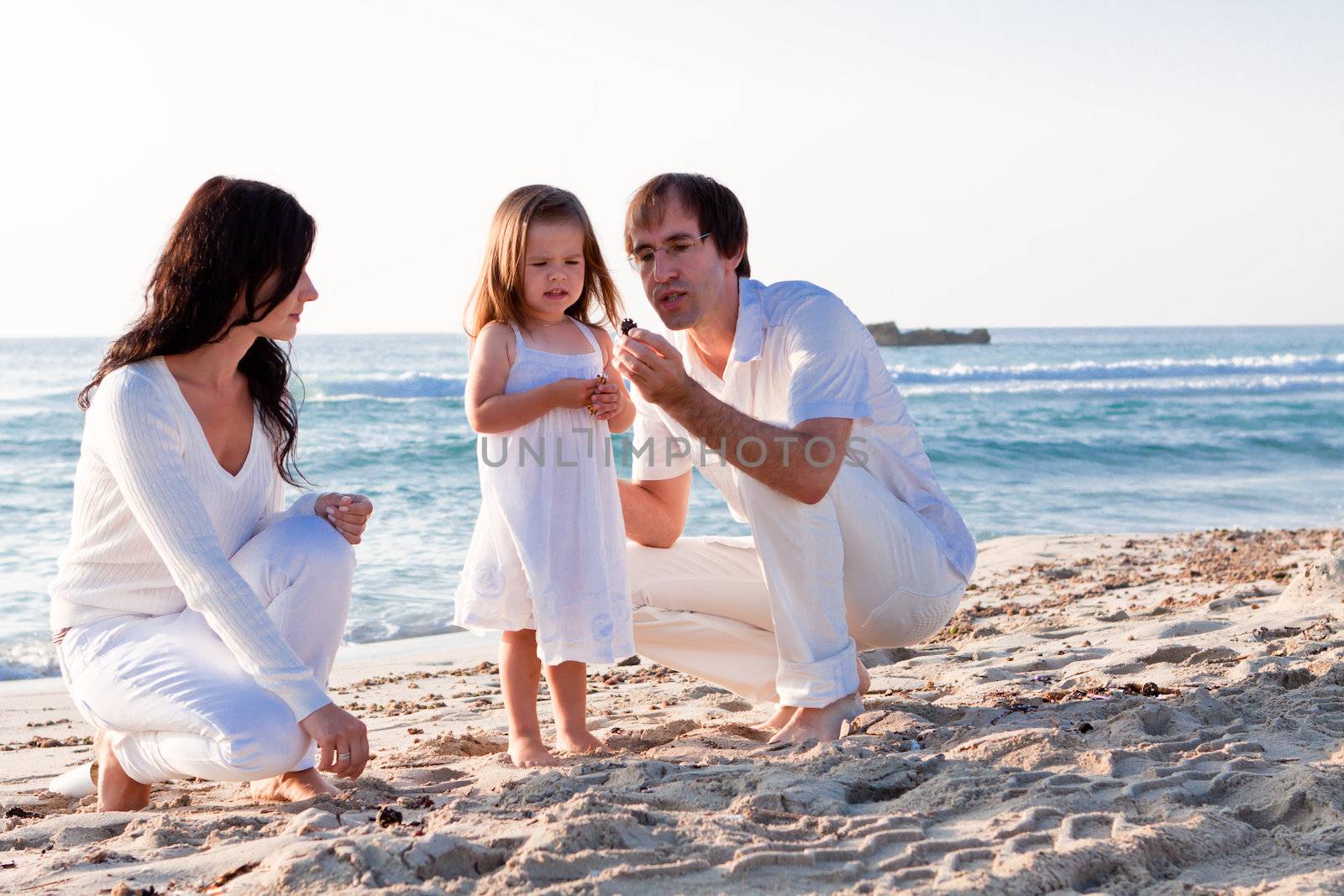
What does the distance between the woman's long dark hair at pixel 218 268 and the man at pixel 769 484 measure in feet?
2.70

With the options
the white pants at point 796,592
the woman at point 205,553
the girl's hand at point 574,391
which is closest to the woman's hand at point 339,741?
the woman at point 205,553

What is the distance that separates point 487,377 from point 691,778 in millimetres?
1171

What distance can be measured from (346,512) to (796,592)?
3.71 feet

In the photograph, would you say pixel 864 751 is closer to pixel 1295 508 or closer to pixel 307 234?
pixel 307 234

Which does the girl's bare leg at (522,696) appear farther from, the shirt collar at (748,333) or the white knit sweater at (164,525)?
the shirt collar at (748,333)

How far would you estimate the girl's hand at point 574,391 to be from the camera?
2.99m

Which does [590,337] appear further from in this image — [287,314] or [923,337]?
[923,337]

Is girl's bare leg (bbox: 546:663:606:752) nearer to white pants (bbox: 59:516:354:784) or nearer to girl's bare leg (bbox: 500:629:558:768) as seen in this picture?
girl's bare leg (bbox: 500:629:558:768)

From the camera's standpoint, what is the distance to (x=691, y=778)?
96.0 inches

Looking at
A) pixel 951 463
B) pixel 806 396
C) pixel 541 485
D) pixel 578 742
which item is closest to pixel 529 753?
pixel 578 742

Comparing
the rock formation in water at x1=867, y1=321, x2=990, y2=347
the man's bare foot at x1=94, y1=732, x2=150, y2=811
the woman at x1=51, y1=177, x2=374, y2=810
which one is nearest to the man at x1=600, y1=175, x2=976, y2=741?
the woman at x1=51, y1=177, x2=374, y2=810

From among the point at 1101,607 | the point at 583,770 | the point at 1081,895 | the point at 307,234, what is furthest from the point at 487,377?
the point at 1101,607

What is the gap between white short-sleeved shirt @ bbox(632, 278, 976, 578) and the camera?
9.86ft

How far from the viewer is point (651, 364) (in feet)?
9.30
